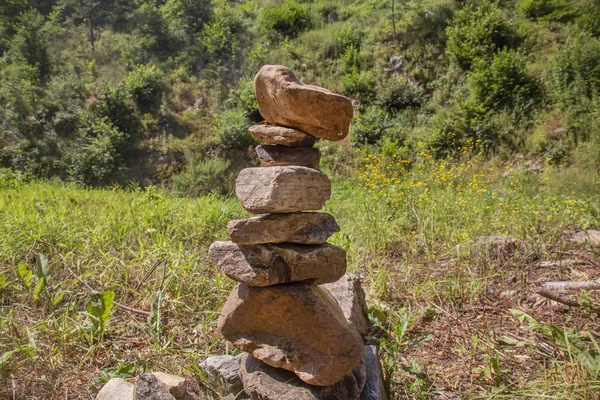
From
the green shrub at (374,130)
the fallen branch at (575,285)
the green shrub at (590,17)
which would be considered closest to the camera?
the fallen branch at (575,285)

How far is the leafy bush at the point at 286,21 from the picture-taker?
15.2 metres

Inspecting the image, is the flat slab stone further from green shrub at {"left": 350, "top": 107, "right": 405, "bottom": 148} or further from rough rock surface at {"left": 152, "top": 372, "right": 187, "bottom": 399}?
green shrub at {"left": 350, "top": 107, "right": 405, "bottom": 148}

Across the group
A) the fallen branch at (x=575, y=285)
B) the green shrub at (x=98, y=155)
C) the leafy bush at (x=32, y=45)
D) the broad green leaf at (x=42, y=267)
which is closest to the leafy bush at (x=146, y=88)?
the green shrub at (x=98, y=155)

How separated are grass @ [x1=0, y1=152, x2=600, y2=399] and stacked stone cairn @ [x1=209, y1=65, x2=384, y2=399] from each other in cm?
52

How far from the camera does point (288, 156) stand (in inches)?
74.6

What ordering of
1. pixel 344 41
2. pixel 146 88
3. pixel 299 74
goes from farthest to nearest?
pixel 299 74 < pixel 344 41 < pixel 146 88

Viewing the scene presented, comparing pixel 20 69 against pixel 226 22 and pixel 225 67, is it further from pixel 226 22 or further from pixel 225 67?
pixel 226 22

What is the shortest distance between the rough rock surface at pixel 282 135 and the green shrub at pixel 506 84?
8833 mm

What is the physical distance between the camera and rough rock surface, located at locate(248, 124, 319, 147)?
1.83 metres

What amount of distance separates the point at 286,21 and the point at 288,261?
1583 cm

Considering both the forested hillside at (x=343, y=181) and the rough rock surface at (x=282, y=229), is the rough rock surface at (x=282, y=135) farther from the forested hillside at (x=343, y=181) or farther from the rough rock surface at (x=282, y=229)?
the forested hillside at (x=343, y=181)

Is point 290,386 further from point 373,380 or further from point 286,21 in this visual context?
point 286,21

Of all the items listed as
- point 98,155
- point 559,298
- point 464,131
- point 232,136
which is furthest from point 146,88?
point 559,298

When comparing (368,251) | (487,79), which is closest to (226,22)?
(487,79)
